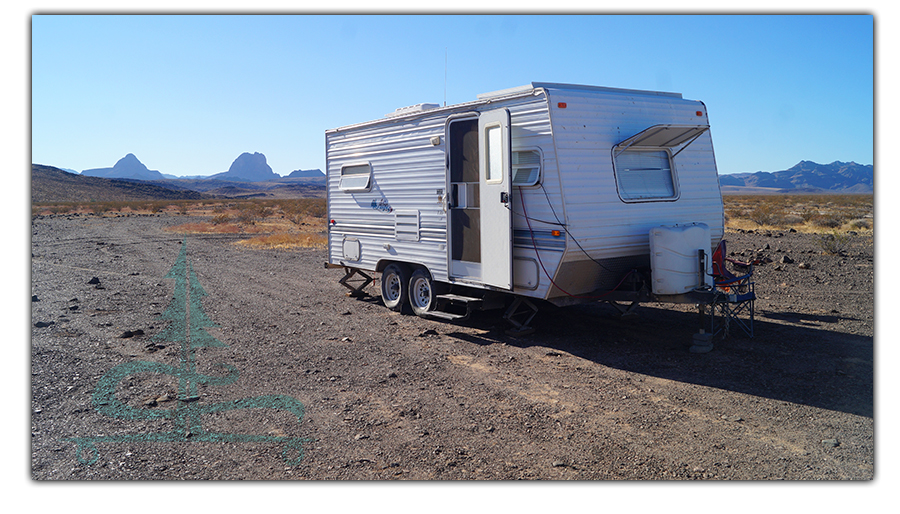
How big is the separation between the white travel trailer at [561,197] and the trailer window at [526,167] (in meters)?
0.02

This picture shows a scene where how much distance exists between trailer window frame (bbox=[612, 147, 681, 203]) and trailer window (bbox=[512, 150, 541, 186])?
91cm

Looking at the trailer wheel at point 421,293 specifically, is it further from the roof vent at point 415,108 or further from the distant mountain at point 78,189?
the distant mountain at point 78,189

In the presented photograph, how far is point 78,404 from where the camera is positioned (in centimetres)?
539

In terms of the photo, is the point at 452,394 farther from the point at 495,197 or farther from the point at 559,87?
the point at 559,87

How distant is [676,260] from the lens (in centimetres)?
678

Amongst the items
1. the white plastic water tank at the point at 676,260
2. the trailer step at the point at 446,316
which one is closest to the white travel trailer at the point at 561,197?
the white plastic water tank at the point at 676,260

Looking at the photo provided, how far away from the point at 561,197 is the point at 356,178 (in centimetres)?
467

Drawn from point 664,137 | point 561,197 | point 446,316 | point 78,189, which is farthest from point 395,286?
point 78,189

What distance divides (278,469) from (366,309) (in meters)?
5.96

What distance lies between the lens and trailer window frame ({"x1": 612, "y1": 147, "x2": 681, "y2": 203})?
280 inches

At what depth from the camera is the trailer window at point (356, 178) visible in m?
10.0

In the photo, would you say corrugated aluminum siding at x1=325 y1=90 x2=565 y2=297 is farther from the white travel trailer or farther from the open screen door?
the open screen door

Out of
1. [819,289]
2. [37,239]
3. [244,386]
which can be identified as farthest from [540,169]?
[37,239]

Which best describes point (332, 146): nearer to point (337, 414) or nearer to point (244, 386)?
point (244, 386)
